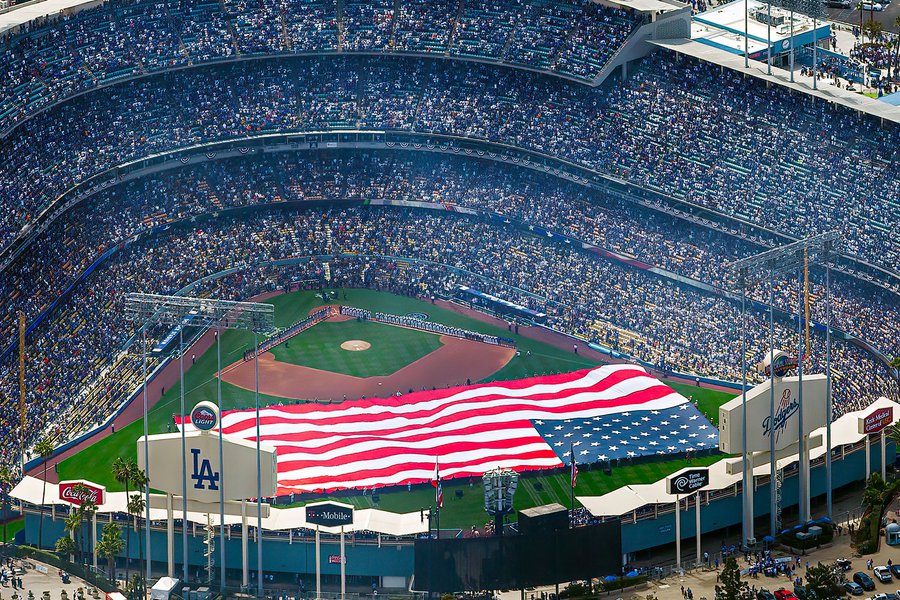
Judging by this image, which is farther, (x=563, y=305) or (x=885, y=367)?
(x=563, y=305)

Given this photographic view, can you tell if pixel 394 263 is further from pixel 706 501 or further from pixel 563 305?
pixel 706 501

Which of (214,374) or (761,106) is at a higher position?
(761,106)

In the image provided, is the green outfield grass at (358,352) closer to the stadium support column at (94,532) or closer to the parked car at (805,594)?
the stadium support column at (94,532)

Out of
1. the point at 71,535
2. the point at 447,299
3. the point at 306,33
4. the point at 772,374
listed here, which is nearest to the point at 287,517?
the point at 71,535

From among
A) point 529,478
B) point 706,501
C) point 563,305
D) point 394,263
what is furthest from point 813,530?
point 394,263

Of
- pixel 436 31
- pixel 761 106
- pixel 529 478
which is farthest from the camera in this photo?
pixel 436 31

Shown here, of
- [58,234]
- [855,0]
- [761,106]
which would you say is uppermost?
[855,0]

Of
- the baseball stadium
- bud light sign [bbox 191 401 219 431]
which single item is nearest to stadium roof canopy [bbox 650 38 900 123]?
the baseball stadium

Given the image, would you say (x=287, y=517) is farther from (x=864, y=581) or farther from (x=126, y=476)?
(x=864, y=581)
